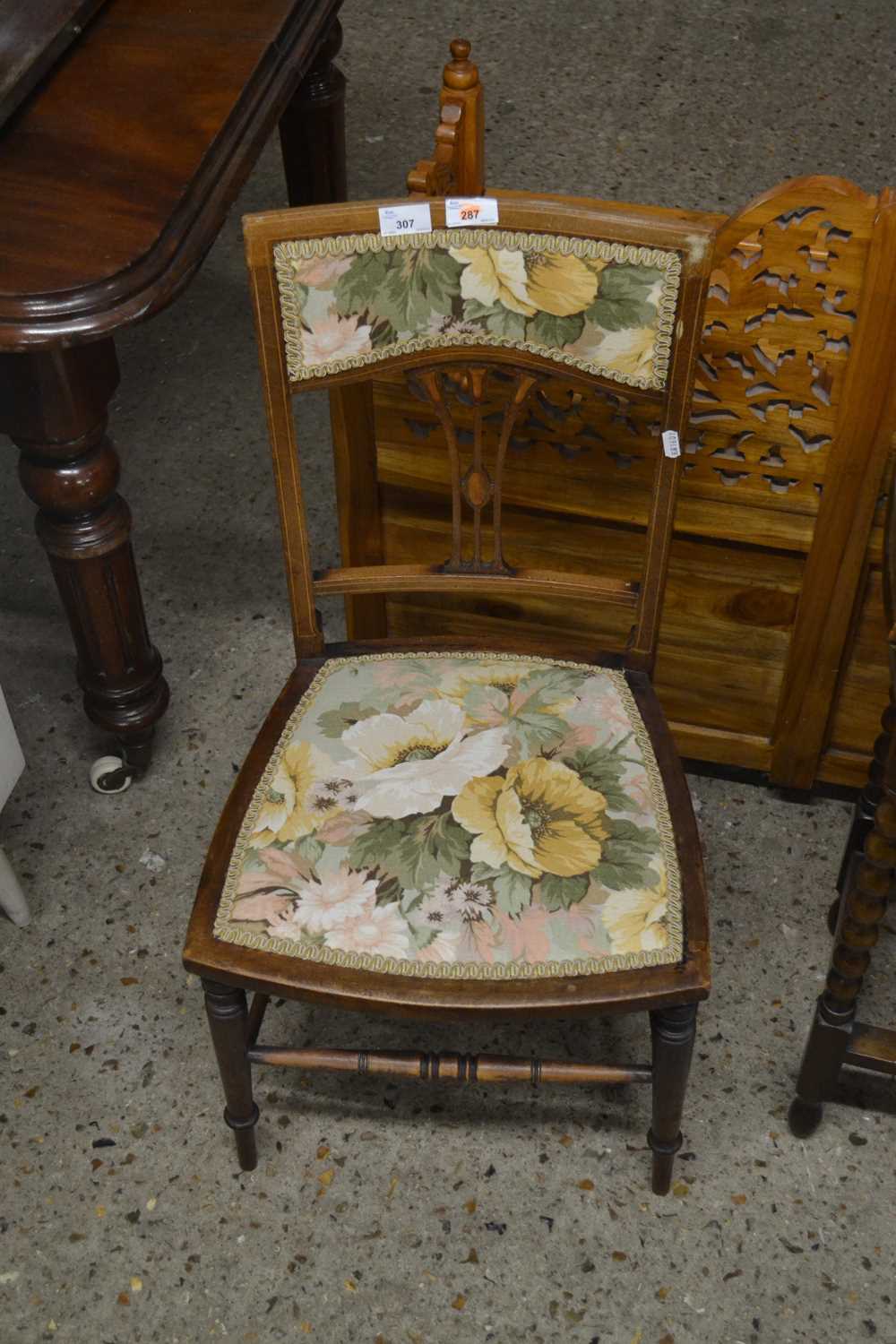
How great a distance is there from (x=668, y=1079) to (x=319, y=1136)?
485 millimetres

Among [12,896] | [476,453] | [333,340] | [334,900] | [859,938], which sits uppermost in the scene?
[333,340]

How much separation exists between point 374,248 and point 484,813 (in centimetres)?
59

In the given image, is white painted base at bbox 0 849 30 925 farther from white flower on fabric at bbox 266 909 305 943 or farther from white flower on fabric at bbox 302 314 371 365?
white flower on fabric at bbox 302 314 371 365

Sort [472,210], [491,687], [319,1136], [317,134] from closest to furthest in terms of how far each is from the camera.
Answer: [472,210] → [491,687] → [319,1136] → [317,134]

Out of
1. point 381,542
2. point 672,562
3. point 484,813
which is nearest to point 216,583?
point 381,542

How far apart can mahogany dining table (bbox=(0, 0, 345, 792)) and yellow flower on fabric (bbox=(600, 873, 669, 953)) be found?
2.64 feet

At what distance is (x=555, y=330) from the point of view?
1.48 m

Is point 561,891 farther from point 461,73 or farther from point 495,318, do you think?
point 461,73

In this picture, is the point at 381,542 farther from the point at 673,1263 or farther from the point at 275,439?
the point at 673,1263

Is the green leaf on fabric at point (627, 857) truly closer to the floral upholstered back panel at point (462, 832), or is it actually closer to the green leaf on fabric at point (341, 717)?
the floral upholstered back panel at point (462, 832)

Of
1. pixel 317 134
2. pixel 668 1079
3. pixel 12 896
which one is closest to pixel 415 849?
pixel 668 1079

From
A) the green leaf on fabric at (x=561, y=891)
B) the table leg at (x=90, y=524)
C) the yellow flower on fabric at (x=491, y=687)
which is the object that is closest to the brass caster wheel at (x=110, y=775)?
the table leg at (x=90, y=524)

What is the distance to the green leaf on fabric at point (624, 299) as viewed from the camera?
4.67ft

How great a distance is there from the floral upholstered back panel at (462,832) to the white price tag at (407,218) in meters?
0.50
